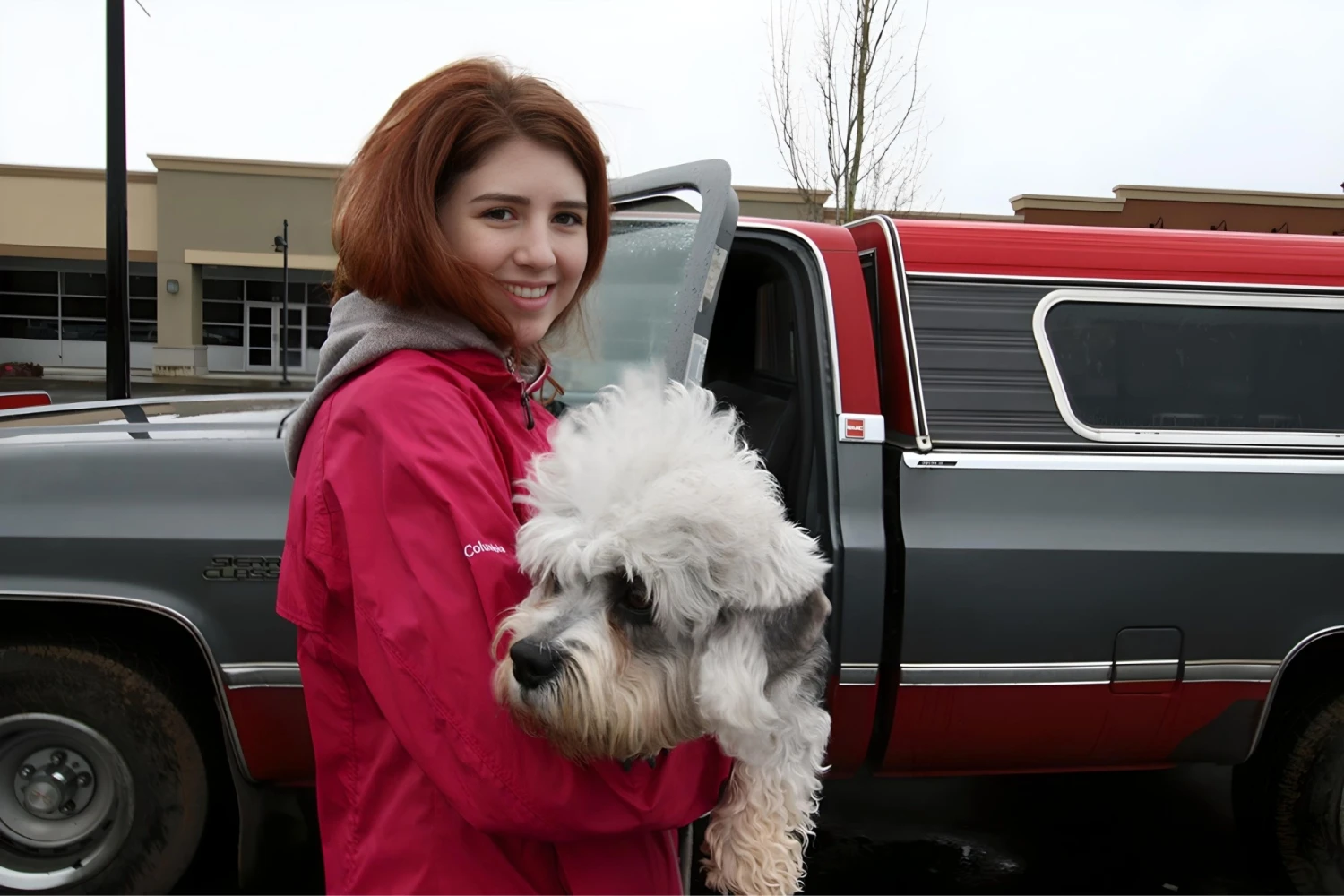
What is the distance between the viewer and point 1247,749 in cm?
312

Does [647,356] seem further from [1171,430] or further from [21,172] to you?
[21,172]

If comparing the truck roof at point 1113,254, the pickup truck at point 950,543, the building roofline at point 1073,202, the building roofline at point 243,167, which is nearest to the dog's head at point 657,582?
the pickup truck at point 950,543

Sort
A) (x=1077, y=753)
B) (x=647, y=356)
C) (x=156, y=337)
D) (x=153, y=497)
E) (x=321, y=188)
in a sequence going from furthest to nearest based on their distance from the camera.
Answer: (x=156, y=337), (x=321, y=188), (x=647, y=356), (x=1077, y=753), (x=153, y=497)

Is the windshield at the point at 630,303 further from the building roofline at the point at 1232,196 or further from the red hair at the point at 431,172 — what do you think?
the building roofline at the point at 1232,196

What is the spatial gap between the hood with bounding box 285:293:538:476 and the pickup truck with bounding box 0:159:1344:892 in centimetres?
131

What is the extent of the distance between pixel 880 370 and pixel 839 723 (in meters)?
1.19

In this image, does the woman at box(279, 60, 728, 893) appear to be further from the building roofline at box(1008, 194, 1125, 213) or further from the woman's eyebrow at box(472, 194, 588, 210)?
the building roofline at box(1008, 194, 1125, 213)

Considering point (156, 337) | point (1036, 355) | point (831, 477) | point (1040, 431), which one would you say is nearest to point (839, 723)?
point (831, 477)

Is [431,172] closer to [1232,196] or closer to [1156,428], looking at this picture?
[1156,428]

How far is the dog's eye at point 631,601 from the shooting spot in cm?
144

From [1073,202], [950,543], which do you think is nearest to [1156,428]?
[950,543]

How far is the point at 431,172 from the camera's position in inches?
55.7

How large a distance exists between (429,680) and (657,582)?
0.38 metres

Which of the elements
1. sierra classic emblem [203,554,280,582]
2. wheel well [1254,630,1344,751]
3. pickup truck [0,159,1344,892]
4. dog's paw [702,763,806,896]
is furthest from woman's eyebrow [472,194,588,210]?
wheel well [1254,630,1344,751]
